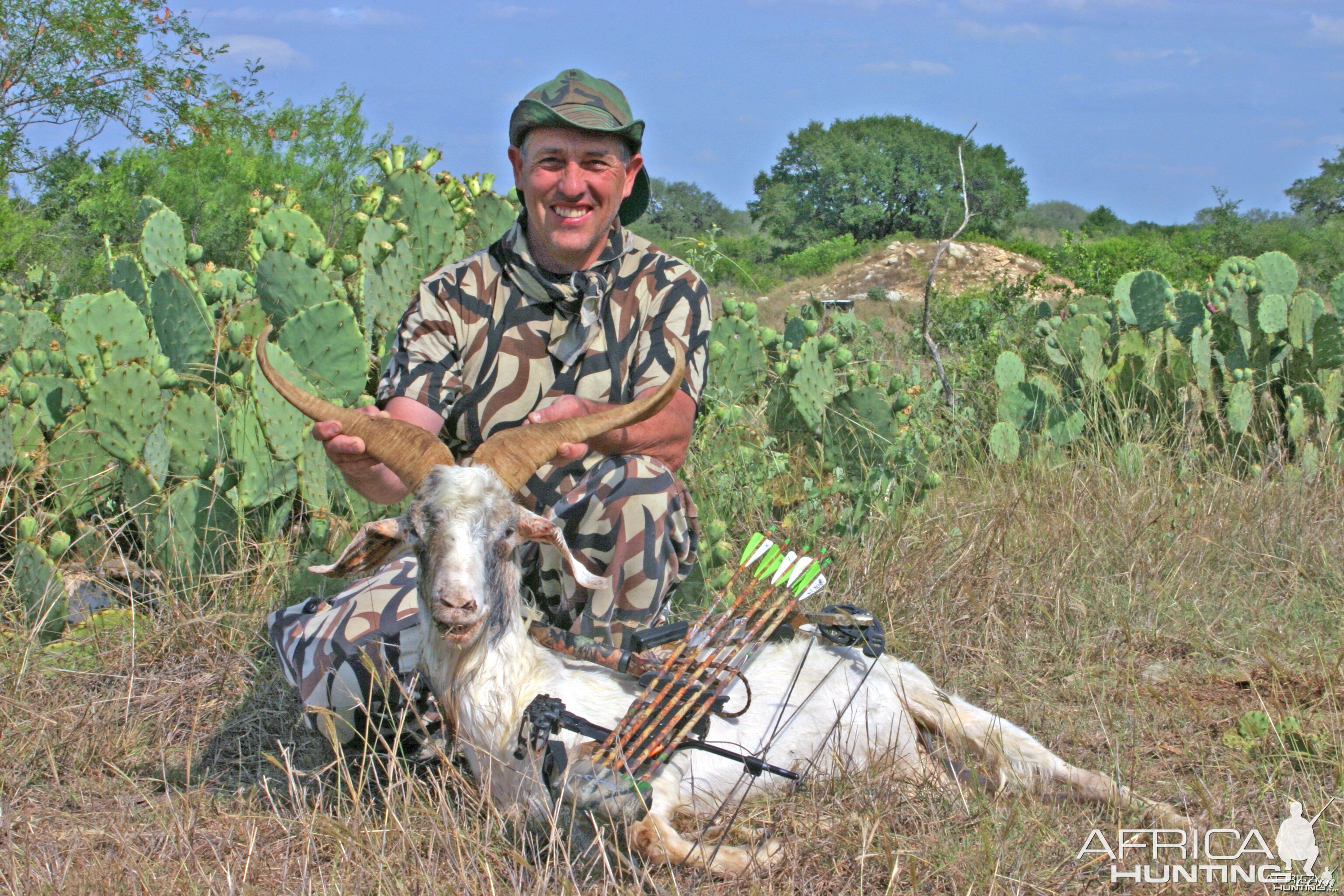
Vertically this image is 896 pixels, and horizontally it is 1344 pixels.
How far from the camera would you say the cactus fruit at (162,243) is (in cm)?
545

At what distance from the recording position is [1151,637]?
4.00m

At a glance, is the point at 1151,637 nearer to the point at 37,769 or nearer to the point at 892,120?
the point at 37,769

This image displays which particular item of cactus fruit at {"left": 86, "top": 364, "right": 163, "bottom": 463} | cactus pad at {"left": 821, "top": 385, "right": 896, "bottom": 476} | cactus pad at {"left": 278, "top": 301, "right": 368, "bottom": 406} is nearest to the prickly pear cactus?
cactus pad at {"left": 821, "top": 385, "right": 896, "bottom": 476}

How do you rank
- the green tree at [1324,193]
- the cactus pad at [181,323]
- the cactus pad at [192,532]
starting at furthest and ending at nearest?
the green tree at [1324,193], the cactus pad at [181,323], the cactus pad at [192,532]

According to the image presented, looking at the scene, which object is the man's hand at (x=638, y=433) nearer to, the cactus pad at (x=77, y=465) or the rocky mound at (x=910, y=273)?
the cactus pad at (x=77, y=465)

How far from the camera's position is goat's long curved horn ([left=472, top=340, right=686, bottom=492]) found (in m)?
2.87

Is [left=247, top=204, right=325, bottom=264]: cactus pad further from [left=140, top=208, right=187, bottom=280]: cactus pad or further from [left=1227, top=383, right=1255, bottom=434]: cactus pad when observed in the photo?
[left=1227, top=383, right=1255, bottom=434]: cactus pad

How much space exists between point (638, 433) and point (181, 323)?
8.42 feet

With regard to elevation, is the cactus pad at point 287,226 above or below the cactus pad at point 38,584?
above

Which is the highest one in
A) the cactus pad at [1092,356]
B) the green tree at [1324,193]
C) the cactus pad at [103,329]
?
the green tree at [1324,193]

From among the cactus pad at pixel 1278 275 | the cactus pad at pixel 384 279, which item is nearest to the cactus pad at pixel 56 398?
the cactus pad at pixel 384 279

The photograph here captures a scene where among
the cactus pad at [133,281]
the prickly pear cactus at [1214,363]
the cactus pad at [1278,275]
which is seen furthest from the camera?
the cactus pad at [1278,275]

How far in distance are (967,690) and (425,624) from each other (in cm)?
184

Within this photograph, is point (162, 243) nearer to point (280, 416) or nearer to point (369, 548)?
point (280, 416)
